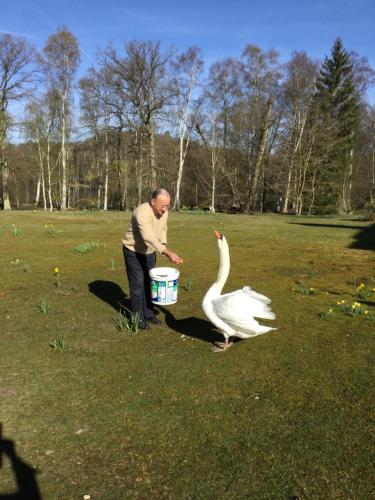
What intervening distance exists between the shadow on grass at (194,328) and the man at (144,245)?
1.11 feet

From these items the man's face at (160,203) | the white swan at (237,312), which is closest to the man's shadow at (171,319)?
the white swan at (237,312)

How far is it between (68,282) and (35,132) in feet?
146

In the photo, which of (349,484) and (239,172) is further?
(239,172)

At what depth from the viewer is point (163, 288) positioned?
6.39 m

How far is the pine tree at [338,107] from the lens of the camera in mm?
46000

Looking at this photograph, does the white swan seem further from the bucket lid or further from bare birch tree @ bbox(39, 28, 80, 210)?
bare birch tree @ bbox(39, 28, 80, 210)

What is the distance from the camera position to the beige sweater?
6.22m

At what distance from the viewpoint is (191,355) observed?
18.8ft

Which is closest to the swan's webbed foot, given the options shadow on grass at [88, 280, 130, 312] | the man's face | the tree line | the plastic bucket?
the plastic bucket

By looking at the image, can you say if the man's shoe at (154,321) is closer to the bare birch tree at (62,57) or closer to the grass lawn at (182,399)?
the grass lawn at (182,399)

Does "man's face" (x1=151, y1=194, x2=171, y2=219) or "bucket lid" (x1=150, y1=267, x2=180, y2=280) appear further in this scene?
"bucket lid" (x1=150, y1=267, x2=180, y2=280)

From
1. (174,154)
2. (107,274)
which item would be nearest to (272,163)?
(174,154)

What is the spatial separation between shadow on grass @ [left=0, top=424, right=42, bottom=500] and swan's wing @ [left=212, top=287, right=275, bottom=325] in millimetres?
2920

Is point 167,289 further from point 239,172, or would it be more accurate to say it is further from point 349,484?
point 239,172
